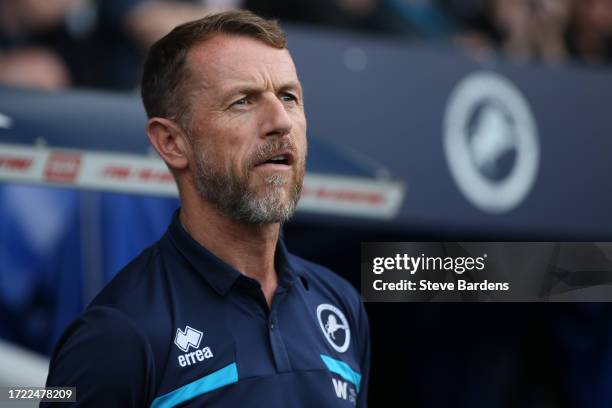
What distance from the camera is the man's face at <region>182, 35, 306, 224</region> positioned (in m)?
1.73

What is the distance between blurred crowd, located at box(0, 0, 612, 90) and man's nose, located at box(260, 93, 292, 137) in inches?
45.4

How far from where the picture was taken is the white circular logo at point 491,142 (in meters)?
3.35

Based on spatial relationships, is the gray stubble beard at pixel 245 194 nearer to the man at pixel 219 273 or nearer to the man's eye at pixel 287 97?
the man at pixel 219 273

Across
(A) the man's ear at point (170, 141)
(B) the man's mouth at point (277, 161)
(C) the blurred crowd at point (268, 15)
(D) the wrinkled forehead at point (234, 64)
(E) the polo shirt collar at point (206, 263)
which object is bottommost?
(E) the polo shirt collar at point (206, 263)

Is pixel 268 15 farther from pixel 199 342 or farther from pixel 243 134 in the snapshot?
pixel 199 342

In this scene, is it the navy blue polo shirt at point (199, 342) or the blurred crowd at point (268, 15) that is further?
the blurred crowd at point (268, 15)

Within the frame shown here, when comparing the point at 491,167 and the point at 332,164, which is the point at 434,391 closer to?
the point at 491,167

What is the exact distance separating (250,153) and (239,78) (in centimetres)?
12

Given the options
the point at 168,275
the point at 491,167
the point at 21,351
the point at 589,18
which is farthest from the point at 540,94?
the point at 168,275

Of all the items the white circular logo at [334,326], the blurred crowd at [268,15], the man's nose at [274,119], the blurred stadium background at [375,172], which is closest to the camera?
the man's nose at [274,119]

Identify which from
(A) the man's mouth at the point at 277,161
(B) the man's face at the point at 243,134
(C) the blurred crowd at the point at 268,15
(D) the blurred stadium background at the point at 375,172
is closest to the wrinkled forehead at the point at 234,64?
(B) the man's face at the point at 243,134

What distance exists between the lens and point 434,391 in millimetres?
3805

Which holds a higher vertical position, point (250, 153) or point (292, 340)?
point (250, 153)

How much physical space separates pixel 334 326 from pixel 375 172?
96cm
